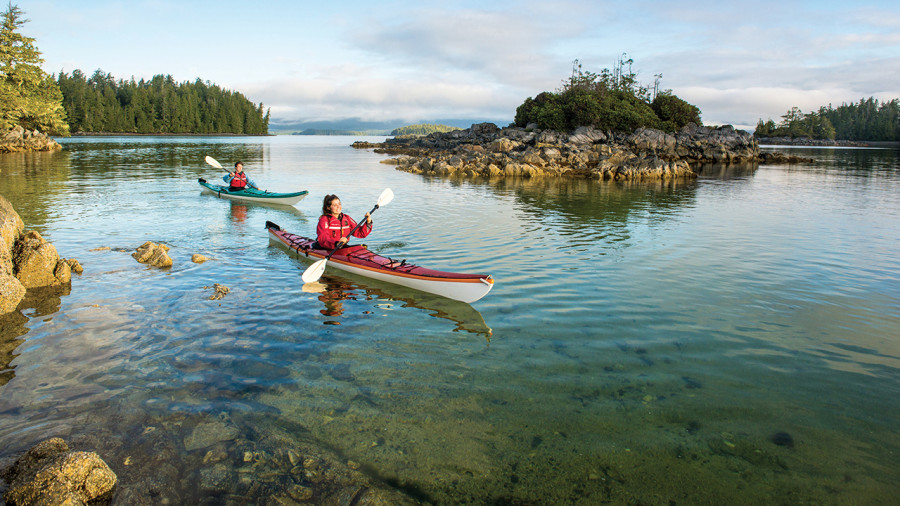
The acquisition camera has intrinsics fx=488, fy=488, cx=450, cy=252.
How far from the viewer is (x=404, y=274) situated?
920cm

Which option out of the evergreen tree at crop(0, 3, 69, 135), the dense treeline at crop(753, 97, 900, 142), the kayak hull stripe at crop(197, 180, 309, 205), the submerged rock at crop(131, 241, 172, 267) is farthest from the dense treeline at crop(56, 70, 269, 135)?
the dense treeline at crop(753, 97, 900, 142)

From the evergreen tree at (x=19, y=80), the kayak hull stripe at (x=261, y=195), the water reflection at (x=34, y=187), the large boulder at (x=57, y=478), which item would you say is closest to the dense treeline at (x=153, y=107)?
the evergreen tree at (x=19, y=80)

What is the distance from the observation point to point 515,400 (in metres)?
5.51

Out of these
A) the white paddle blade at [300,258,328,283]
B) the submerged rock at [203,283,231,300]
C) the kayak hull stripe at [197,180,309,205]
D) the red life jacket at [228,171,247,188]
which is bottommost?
the submerged rock at [203,283,231,300]

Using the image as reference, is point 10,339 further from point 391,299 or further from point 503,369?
point 503,369

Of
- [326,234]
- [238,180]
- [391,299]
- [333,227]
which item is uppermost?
[238,180]

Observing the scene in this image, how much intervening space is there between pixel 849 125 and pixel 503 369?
191 m

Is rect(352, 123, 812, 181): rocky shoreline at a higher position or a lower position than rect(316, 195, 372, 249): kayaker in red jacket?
higher

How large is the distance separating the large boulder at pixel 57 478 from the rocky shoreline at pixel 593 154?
A: 113 ft

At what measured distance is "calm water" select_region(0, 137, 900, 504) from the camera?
4418 millimetres

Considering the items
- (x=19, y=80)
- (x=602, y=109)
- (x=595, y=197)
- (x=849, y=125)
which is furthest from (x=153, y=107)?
(x=849, y=125)

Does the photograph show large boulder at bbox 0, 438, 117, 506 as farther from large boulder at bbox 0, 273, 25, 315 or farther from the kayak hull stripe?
the kayak hull stripe

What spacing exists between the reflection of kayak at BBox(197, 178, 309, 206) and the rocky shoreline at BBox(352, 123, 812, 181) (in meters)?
18.5

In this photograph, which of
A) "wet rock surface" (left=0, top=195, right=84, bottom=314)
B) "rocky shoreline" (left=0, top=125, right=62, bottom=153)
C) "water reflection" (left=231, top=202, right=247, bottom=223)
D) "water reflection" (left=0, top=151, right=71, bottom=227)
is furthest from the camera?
"rocky shoreline" (left=0, top=125, right=62, bottom=153)
